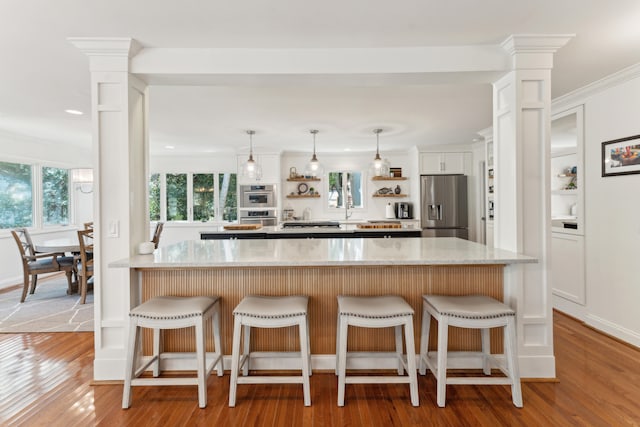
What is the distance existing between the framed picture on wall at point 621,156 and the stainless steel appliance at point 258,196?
4930mm

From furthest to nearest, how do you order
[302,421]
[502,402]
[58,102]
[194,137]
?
[194,137] < [58,102] < [502,402] < [302,421]

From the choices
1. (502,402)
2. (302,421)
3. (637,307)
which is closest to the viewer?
(302,421)

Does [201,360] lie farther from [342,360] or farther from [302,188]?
[302,188]

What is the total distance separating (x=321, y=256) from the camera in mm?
2221

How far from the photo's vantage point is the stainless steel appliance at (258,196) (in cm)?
652

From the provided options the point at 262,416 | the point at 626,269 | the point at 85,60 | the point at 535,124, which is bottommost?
the point at 262,416

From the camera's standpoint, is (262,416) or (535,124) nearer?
(262,416)

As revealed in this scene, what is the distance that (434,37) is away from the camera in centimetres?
232

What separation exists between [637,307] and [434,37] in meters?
2.88

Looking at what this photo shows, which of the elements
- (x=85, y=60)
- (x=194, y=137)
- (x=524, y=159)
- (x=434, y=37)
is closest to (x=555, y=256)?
(x=524, y=159)

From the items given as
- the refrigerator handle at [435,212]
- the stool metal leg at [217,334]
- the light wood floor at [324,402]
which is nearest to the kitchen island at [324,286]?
the stool metal leg at [217,334]

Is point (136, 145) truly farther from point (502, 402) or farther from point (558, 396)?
point (558, 396)

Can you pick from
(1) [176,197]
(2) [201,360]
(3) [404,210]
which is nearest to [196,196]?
(1) [176,197]

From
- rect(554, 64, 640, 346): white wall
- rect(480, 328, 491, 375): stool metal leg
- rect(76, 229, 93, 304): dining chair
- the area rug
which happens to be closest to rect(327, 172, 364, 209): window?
rect(554, 64, 640, 346): white wall
